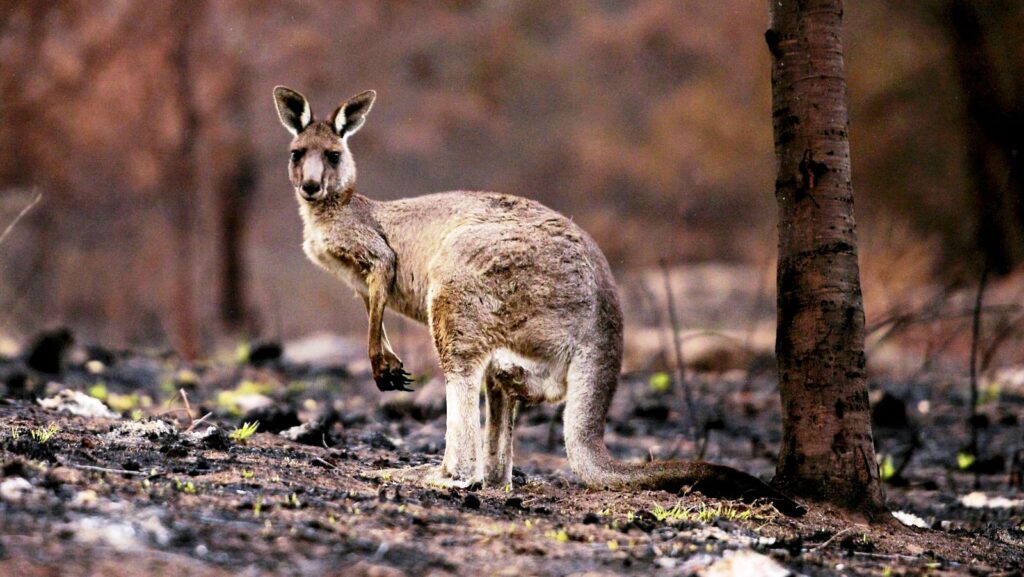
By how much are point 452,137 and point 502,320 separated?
17.7 meters

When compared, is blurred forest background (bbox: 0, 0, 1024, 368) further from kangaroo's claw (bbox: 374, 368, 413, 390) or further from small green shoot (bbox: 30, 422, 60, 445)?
small green shoot (bbox: 30, 422, 60, 445)

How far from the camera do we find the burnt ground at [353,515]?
3.17 metres

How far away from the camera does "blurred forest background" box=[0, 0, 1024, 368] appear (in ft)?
45.9

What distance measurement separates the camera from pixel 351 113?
19.0ft

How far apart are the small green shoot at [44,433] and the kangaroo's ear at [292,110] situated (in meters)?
1.93

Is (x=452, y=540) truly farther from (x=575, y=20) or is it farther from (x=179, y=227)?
(x=575, y=20)

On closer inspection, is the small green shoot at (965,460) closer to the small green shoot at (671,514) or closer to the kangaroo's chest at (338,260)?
the small green shoot at (671,514)

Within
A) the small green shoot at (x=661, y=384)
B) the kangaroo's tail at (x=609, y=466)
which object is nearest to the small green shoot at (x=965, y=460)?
Result: the small green shoot at (x=661, y=384)

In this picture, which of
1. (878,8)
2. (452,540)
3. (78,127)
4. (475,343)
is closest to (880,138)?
(878,8)

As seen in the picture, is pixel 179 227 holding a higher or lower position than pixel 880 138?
lower

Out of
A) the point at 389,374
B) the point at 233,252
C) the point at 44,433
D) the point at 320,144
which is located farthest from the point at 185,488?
the point at 233,252

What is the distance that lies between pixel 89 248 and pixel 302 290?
410cm

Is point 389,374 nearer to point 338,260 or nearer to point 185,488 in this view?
point 338,260

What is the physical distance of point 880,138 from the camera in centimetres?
1997
